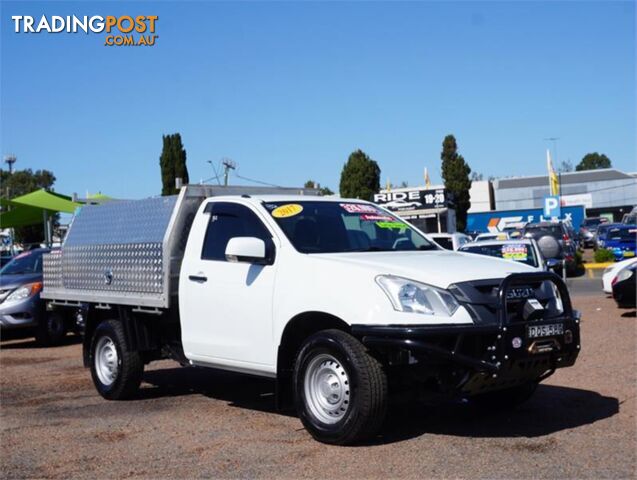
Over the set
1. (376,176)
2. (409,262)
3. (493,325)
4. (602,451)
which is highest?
(376,176)

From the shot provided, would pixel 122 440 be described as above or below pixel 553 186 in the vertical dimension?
below

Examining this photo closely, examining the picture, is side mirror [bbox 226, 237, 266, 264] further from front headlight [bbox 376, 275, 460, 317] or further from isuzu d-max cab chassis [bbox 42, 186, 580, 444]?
front headlight [bbox 376, 275, 460, 317]

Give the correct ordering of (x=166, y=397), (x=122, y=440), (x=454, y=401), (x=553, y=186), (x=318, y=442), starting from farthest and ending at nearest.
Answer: (x=553, y=186)
(x=166, y=397)
(x=454, y=401)
(x=122, y=440)
(x=318, y=442)

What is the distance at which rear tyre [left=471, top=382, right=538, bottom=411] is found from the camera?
7.21 meters

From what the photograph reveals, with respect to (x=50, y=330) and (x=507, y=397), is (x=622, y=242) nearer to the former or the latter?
(x=50, y=330)

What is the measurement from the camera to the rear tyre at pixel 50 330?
1409cm

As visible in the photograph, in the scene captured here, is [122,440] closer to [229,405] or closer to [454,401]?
[229,405]

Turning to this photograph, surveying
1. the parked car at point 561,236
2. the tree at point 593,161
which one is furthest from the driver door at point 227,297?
the tree at point 593,161

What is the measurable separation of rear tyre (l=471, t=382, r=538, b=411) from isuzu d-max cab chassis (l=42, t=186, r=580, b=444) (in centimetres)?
1

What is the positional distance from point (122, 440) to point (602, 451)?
363 cm

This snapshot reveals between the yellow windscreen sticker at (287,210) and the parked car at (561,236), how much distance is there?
62.4ft

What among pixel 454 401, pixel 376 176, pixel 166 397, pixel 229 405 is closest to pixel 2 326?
pixel 166 397

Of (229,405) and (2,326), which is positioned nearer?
(229,405)

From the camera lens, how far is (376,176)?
5066 cm
